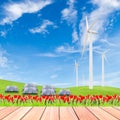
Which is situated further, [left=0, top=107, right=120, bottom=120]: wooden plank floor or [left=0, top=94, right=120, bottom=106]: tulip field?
[left=0, top=94, right=120, bottom=106]: tulip field

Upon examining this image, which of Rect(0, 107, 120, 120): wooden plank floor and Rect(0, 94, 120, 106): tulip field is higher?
Rect(0, 94, 120, 106): tulip field

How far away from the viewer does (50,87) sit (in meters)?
26.7

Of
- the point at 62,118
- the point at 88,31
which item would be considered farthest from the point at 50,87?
the point at 62,118

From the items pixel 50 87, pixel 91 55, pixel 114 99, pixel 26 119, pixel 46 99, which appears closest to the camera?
pixel 26 119

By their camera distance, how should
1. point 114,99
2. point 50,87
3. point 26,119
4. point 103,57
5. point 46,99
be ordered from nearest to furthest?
point 26,119
point 46,99
point 114,99
point 50,87
point 103,57

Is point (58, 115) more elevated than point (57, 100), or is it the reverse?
point (57, 100)

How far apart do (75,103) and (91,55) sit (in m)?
24.5

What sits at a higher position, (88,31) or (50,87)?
(88,31)

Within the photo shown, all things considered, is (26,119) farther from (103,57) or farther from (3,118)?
(103,57)

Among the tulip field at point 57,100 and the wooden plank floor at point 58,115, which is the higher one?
the tulip field at point 57,100

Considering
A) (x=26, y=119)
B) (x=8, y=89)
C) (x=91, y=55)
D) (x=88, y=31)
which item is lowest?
(x=26, y=119)

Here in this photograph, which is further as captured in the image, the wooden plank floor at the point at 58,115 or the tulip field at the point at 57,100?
the tulip field at the point at 57,100

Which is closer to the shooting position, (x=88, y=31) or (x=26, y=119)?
(x=26, y=119)

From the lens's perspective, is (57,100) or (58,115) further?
(57,100)
